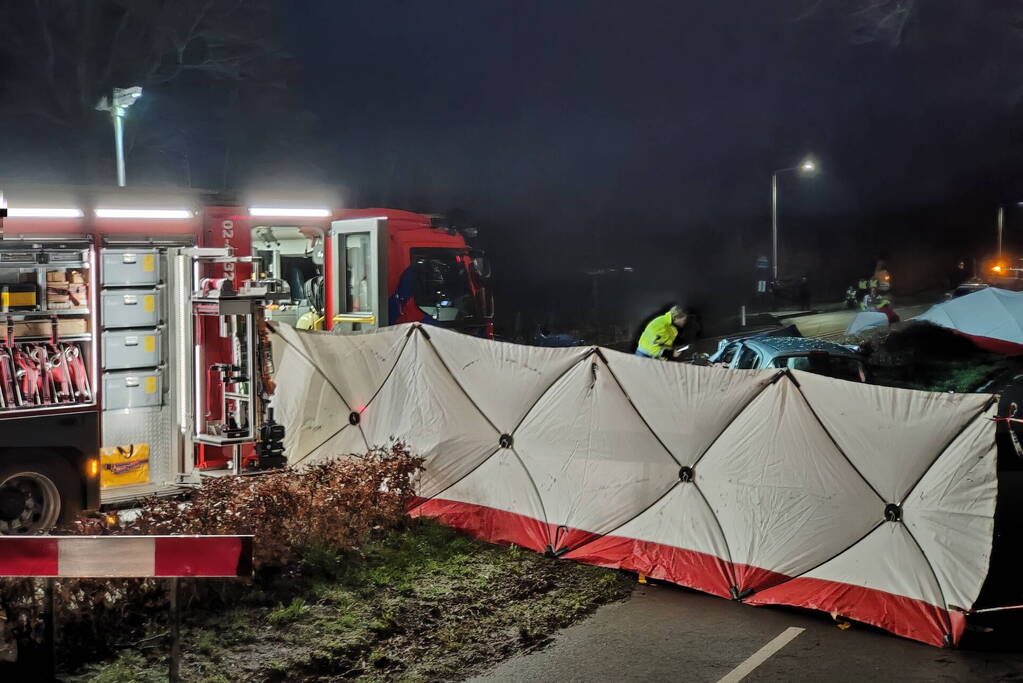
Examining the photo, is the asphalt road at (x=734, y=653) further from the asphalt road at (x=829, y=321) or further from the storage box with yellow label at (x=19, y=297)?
the asphalt road at (x=829, y=321)

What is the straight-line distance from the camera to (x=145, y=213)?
9.99 metres

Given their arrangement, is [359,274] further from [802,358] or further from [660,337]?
[802,358]

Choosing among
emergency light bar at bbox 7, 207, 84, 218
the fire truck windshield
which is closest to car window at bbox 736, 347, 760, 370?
the fire truck windshield

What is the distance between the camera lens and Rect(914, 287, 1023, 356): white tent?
22156 mm

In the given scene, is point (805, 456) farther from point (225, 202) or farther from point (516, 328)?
point (516, 328)

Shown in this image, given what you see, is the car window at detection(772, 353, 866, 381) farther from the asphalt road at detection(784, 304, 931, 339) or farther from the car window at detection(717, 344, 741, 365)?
the asphalt road at detection(784, 304, 931, 339)

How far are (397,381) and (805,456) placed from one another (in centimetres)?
403

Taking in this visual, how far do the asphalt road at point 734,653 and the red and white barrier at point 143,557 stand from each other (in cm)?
163

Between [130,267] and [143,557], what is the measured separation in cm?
566

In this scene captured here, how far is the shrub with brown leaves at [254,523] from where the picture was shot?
6070 millimetres

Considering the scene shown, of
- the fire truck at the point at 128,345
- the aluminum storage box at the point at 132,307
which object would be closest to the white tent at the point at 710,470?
the fire truck at the point at 128,345

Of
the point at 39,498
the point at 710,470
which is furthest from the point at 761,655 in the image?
the point at 39,498

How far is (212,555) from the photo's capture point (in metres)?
4.86

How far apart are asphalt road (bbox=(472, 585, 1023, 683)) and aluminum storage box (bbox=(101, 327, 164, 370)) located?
17.4 feet
